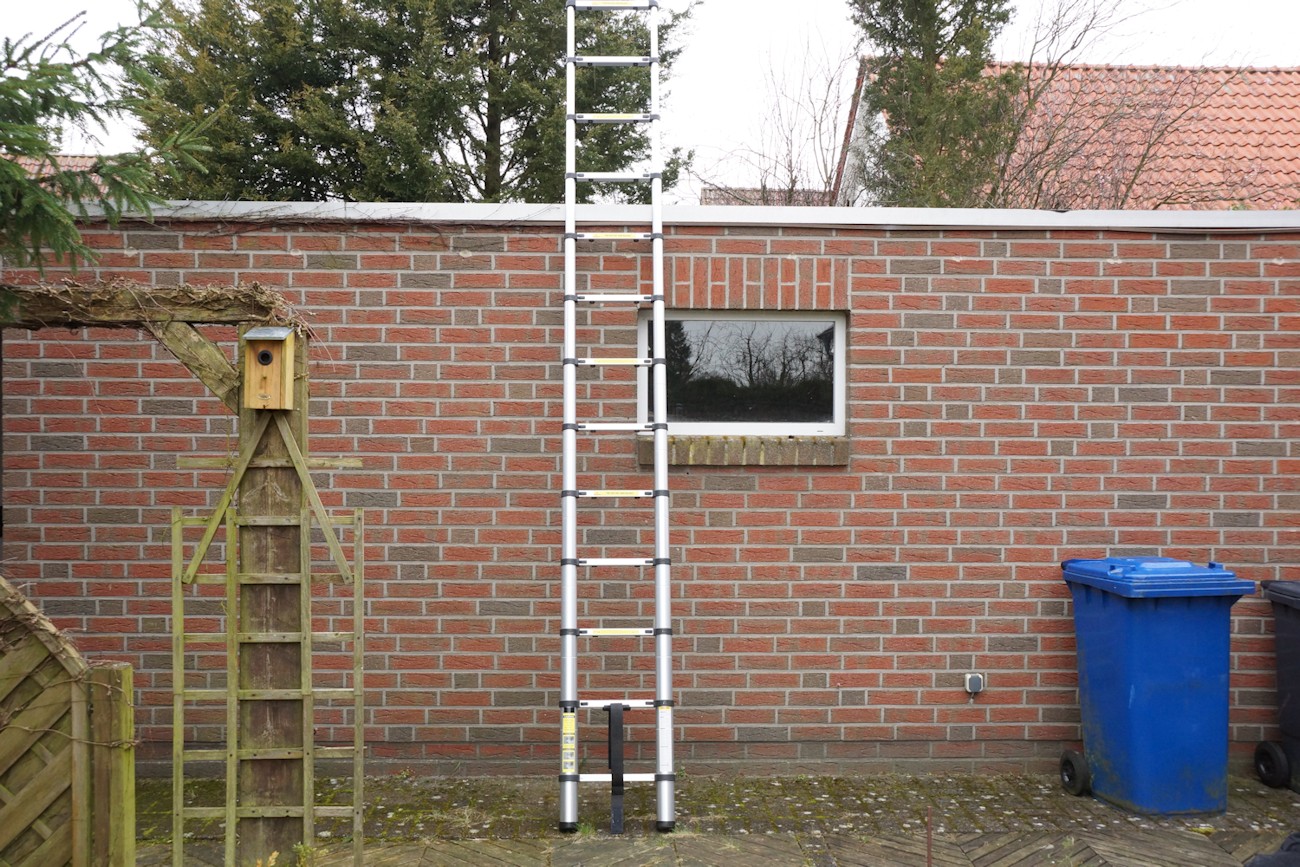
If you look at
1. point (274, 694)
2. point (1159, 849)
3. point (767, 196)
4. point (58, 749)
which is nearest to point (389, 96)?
point (767, 196)

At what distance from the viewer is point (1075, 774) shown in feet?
16.3

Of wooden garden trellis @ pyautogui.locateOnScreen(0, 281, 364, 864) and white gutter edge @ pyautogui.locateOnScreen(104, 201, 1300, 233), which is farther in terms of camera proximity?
white gutter edge @ pyautogui.locateOnScreen(104, 201, 1300, 233)

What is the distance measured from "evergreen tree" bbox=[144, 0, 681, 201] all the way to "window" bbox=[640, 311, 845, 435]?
9.78m

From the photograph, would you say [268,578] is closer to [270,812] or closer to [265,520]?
[265,520]

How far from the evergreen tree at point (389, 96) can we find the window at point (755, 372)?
32.1ft

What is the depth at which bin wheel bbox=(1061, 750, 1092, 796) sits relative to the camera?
16.2 feet

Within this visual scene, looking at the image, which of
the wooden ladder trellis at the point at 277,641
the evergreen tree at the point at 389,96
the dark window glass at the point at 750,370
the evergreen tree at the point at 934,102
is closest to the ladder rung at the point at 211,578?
the wooden ladder trellis at the point at 277,641

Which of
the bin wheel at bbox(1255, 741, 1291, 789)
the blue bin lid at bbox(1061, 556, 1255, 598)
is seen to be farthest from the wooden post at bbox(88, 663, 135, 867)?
the bin wheel at bbox(1255, 741, 1291, 789)

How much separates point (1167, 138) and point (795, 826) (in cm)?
1097

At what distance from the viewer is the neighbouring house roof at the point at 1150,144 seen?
11.9 m

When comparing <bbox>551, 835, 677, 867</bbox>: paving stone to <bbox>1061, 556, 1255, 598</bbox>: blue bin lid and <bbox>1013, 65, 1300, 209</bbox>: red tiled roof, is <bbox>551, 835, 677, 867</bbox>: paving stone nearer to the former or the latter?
<bbox>1061, 556, 1255, 598</bbox>: blue bin lid

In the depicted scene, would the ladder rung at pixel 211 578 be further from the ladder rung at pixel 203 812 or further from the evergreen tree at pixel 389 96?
the evergreen tree at pixel 389 96

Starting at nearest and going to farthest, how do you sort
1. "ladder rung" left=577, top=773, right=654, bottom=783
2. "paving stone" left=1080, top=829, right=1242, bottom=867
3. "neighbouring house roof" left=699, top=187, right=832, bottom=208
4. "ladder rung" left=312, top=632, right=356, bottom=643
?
"ladder rung" left=312, top=632, right=356, bottom=643 → "paving stone" left=1080, top=829, right=1242, bottom=867 → "ladder rung" left=577, top=773, right=654, bottom=783 → "neighbouring house roof" left=699, top=187, right=832, bottom=208

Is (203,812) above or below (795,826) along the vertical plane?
above
